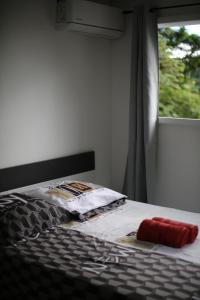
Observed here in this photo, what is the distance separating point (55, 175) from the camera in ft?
12.2

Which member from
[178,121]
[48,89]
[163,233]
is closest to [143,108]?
[178,121]

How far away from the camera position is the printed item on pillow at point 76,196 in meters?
3.03

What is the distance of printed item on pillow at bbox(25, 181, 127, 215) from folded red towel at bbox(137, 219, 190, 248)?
554 millimetres

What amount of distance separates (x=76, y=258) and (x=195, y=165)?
1900 mm

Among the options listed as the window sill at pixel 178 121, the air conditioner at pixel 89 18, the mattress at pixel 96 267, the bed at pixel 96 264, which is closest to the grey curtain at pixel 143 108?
the window sill at pixel 178 121

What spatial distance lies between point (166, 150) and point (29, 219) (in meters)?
1.80

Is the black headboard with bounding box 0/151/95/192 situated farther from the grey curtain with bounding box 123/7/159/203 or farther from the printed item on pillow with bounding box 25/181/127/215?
the grey curtain with bounding box 123/7/159/203

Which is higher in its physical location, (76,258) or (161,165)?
(161,165)

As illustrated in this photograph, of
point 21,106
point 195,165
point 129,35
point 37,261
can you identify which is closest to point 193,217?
point 195,165

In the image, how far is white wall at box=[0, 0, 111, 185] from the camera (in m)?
3.30

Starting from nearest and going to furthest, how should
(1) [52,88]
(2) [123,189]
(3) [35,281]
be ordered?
(3) [35,281]
(1) [52,88]
(2) [123,189]

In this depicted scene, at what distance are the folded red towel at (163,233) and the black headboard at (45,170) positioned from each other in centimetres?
120

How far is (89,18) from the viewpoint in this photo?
364 cm

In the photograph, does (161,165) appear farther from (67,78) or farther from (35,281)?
(35,281)
